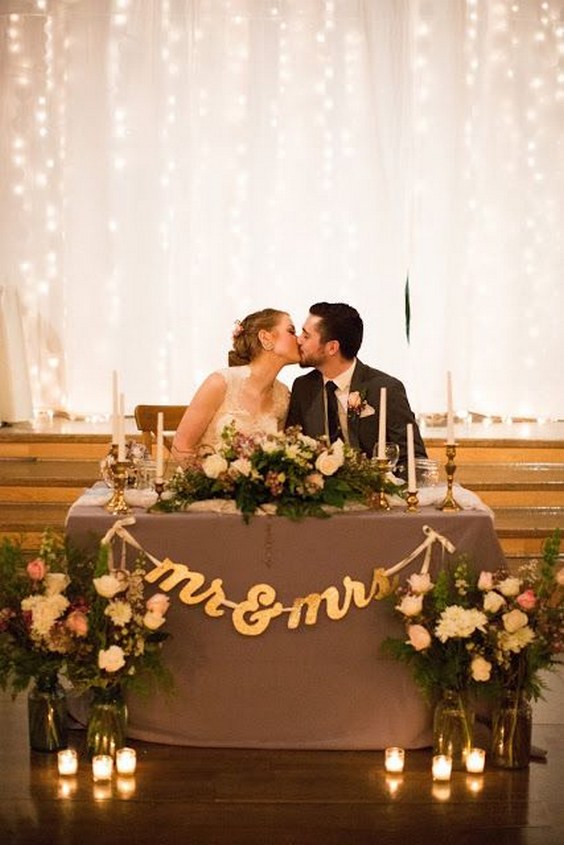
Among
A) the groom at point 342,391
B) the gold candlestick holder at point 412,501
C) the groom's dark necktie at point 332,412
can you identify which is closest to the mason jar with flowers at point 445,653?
the gold candlestick holder at point 412,501

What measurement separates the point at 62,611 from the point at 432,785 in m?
1.26

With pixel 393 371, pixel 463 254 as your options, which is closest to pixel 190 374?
pixel 393 371

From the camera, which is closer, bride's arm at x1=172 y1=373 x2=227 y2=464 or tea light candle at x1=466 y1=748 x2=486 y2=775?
tea light candle at x1=466 y1=748 x2=486 y2=775

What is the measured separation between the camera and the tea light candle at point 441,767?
4027mm

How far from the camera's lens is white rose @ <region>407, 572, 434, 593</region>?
405 centimetres

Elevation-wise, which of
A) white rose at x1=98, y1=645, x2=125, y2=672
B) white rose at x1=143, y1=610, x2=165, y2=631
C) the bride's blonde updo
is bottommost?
white rose at x1=98, y1=645, x2=125, y2=672

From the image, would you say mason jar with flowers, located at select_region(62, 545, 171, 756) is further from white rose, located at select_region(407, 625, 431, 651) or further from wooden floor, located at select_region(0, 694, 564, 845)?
white rose, located at select_region(407, 625, 431, 651)

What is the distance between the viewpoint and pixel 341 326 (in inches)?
196

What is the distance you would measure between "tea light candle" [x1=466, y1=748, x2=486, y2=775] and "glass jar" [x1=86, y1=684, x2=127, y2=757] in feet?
3.62

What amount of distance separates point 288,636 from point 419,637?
0.47 metres

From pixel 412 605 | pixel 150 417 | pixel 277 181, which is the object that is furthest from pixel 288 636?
pixel 277 181

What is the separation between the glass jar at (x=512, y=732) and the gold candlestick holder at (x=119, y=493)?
1.37 metres

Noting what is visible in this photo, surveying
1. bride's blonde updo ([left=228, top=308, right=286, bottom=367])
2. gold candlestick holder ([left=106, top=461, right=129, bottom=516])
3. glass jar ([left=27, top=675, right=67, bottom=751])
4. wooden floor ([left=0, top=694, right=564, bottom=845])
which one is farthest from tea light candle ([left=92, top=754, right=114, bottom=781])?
bride's blonde updo ([left=228, top=308, right=286, bottom=367])

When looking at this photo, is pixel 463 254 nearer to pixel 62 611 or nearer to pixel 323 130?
pixel 323 130
